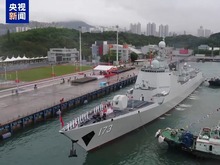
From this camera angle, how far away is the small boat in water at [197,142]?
21.8 metres

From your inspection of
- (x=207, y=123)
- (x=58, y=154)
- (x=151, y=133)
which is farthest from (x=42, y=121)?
(x=207, y=123)

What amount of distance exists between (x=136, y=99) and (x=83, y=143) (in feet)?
41.5

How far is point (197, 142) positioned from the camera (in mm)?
22203

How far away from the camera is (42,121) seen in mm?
32188

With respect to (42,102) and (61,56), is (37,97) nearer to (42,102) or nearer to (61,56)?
(42,102)

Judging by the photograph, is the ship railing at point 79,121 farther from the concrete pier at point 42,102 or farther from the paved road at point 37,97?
the paved road at point 37,97

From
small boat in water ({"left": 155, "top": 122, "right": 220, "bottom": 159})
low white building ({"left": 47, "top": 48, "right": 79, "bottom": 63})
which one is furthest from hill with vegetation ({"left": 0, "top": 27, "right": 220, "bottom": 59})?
small boat in water ({"left": 155, "top": 122, "right": 220, "bottom": 159})

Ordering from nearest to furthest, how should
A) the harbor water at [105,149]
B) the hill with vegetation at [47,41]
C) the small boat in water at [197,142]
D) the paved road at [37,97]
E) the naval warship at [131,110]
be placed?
the small boat in water at [197,142], the harbor water at [105,149], the naval warship at [131,110], the paved road at [37,97], the hill with vegetation at [47,41]

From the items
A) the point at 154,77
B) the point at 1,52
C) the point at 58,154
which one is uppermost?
the point at 1,52

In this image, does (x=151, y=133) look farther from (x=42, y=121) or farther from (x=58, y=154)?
(x=42, y=121)

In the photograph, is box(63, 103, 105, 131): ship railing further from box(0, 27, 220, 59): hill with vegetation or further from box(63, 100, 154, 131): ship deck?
box(0, 27, 220, 59): hill with vegetation

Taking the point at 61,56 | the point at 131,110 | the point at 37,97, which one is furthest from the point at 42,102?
the point at 61,56

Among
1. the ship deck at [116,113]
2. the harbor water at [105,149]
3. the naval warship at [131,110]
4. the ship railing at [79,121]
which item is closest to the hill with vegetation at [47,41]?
the naval warship at [131,110]

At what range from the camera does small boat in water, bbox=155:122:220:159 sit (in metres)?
21.8
